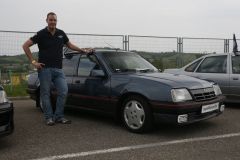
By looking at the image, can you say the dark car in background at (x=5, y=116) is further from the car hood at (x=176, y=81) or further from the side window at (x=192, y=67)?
the side window at (x=192, y=67)

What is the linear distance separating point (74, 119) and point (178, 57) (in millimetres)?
8946

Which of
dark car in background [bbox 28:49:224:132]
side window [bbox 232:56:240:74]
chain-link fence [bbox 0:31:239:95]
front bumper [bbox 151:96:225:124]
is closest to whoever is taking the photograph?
front bumper [bbox 151:96:225:124]

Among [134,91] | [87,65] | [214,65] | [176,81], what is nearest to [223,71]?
[214,65]

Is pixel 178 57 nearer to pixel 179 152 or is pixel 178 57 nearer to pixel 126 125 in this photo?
pixel 126 125

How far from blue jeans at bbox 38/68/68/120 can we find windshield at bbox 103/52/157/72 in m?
0.91

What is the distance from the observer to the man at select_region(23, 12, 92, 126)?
700 centimetres

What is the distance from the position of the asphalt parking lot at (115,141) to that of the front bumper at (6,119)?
257mm

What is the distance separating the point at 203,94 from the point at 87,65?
2.26 meters

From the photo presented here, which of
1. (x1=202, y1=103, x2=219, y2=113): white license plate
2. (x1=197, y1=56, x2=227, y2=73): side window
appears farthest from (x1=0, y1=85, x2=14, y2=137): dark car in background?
(x1=197, y1=56, x2=227, y2=73): side window

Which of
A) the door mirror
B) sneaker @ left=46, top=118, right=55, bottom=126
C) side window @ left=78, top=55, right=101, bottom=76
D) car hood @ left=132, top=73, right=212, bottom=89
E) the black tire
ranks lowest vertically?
sneaker @ left=46, top=118, right=55, bottom=126

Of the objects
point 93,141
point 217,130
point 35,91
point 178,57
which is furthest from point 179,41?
point 93,141

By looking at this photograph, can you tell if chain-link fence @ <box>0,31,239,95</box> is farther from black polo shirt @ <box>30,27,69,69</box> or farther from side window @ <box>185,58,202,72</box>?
black polo shirt @ <box>30,27,69,69</box>

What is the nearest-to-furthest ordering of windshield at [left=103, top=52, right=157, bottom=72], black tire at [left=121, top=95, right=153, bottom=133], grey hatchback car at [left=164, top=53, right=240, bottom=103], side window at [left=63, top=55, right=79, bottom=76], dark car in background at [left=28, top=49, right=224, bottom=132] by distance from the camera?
1. dark car in background at [left=28, top=49, right=224, bottom=132]
2. black tire at [left=121, top=95, right=153, bottom=133]
3. windshield at [left=103, top=52, right=157, bottom=72]
4. side window at [left=63, top=55, right=79, bottom=76]
5. grey hatchback car at [left=164, top=53, right=240, bottom=103]

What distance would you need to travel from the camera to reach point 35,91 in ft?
28.0
